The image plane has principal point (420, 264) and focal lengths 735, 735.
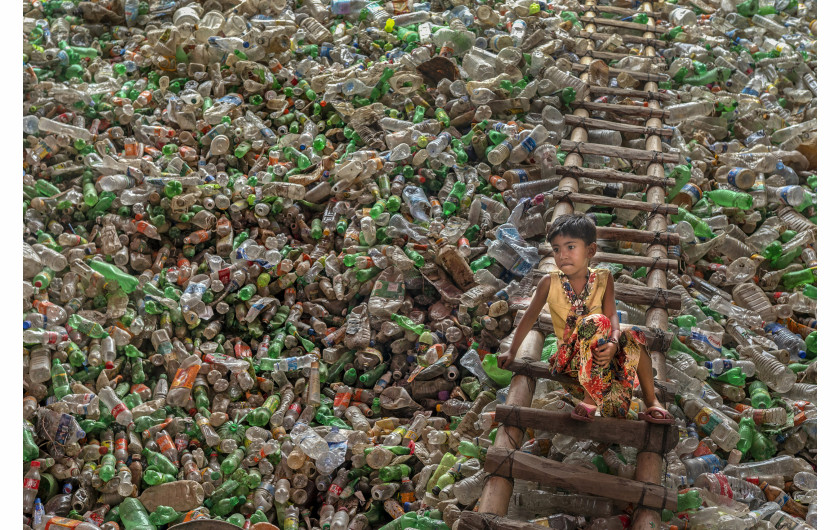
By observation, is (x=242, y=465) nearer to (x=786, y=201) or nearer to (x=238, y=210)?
(x=238, y=210)

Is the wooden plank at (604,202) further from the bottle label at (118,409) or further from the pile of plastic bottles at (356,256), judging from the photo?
the bottle label at (118,409)

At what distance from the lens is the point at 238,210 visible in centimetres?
450

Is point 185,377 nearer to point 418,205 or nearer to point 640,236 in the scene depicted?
point 418,205

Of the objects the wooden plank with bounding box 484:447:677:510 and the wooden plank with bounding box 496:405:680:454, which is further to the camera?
the wooden plank with bounding box 496:405:680:454

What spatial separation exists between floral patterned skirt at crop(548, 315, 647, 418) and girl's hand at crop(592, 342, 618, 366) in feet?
0.07

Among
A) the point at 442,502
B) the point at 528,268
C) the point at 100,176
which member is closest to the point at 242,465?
the point at 442,502

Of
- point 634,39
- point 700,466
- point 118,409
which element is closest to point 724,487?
point 700,466

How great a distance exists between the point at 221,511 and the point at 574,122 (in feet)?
11.3

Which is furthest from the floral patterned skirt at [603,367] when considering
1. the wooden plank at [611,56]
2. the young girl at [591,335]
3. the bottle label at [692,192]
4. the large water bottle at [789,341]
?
the wooden plank at [611,56]

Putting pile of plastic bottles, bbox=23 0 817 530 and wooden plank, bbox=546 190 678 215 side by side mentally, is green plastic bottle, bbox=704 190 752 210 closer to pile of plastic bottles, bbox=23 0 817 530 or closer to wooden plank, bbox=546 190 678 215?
pile of plastic bottles, bbox=23 0 817 530

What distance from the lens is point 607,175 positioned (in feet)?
14.9

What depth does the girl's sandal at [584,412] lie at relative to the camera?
9.51ft

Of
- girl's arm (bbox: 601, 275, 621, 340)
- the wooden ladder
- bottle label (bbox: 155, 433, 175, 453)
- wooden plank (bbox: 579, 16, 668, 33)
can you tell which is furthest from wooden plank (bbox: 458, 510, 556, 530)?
wooden plank (bbox: 579, 16, 668, 33)

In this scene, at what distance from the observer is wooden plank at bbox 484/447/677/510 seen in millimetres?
2770
